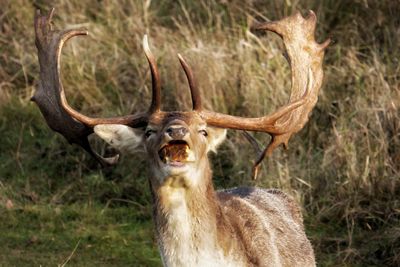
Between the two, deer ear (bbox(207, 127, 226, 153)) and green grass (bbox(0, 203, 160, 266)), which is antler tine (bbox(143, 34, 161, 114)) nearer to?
deer ear (bbox(207, 127, 226, 153))

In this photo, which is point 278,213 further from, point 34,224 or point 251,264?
point 34,224

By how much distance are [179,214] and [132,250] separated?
9.90 feet

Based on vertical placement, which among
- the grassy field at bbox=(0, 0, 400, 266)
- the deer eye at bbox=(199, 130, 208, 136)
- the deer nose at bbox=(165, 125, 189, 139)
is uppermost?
the deer nose at bbox=(165, 125, 189, 139)

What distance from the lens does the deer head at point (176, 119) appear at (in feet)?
19.7

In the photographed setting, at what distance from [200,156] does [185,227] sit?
0.37 meters

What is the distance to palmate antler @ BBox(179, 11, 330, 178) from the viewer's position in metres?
6.63

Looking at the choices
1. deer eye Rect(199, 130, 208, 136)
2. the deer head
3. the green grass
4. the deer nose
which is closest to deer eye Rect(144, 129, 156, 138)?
the deer head

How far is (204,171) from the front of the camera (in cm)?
626

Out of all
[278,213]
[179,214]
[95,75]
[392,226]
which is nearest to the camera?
[179,214]

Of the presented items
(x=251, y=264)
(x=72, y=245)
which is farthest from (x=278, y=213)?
(x=72, y=245)

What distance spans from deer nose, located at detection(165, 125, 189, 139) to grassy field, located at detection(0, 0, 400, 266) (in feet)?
9.72

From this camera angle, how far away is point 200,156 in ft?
20.3

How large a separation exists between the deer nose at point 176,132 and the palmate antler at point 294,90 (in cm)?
56

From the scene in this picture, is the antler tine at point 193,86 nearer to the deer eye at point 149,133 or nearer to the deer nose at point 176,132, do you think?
the deer eye at point 149,133
